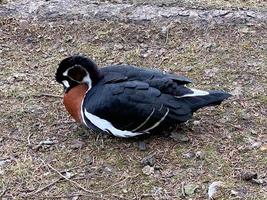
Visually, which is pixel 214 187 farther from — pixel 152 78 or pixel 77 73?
pixel 77 73

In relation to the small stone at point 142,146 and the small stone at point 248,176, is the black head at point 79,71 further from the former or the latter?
the small stone at point 248,176

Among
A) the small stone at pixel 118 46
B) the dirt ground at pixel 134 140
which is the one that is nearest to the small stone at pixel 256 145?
the dirt ground at pixel 134 140

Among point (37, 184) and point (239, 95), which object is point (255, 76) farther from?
point (37, 184)

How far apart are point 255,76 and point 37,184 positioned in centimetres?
183

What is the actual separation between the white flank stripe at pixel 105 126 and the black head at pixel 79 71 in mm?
199

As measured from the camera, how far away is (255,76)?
14.3ft

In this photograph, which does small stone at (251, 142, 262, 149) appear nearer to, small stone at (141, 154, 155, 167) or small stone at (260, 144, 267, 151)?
small stone at (260, 144, 267, 151)

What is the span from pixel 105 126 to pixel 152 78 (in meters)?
0.40

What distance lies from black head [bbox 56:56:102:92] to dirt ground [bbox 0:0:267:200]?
35cm

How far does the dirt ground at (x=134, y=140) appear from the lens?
332 centimetres

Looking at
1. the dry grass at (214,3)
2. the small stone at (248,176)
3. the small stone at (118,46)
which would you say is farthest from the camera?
the dry grass at (214,3)

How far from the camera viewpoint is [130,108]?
3461 mm

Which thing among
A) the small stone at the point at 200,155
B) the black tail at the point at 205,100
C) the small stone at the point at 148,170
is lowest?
the small stone at the point at 148,170

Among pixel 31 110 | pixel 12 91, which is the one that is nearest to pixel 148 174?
pixel 31 110
